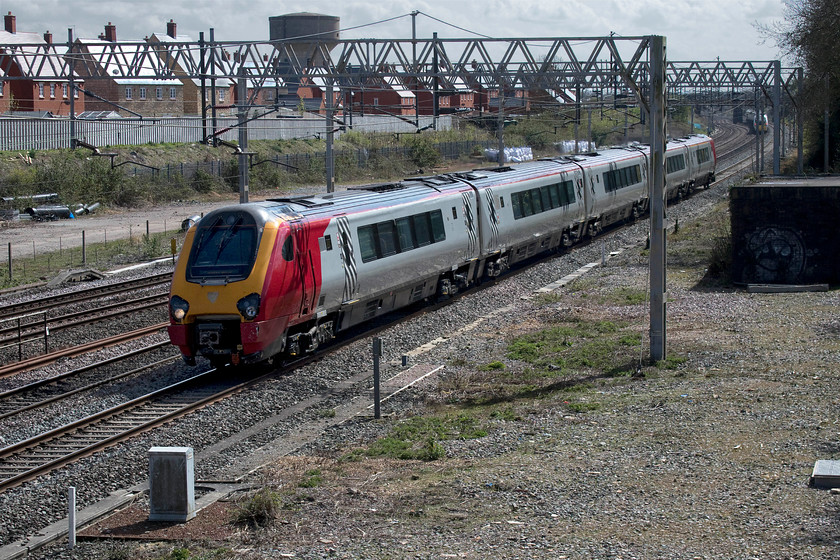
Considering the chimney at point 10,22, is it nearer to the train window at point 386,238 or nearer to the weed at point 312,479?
the train window at point 386,238

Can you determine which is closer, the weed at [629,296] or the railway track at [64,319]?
the railway track at [64,319]

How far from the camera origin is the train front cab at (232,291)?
14367mm

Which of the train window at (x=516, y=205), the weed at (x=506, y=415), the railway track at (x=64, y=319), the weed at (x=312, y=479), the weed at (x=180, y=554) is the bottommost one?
the weed at (x=180, y=554)

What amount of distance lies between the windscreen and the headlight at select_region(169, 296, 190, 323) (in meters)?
0.34

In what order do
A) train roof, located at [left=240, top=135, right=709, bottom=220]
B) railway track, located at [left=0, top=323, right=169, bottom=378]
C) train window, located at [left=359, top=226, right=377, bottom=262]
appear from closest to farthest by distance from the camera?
1. railway track, located at [left=0, top=323, right=169, bottom=378]
2. train roof, located at [left=240, top=135, right=709, bottom=220]
3. train window, located at [left=359, top=226, right=377, bottom=262]

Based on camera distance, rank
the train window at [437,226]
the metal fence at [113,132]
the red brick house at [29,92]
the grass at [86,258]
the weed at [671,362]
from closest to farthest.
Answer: the weed at [671,362]
the train window at [437,226]
the grass at [86,258]
the metal fence at [113,132]
the red brick house at [29,92]

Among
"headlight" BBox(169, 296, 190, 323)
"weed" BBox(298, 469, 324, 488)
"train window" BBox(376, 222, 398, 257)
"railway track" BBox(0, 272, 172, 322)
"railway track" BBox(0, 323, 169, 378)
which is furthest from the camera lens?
"railway track" BBox(0, 272, 172, 322)

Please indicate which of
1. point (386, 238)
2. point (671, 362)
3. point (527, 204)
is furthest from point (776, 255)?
point (386, 238)

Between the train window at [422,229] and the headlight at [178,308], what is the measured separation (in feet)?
19.6

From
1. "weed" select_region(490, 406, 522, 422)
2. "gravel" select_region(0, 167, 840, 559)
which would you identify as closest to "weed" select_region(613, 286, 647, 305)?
"gravel" select_region(0, 167, 840, 559)

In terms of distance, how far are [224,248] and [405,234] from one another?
4929 millimetres

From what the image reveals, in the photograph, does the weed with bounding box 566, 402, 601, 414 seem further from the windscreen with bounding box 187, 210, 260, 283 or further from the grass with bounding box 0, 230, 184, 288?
the grass with bounding box 0, 230, 184, 288

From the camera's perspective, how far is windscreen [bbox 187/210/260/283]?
14.6 m

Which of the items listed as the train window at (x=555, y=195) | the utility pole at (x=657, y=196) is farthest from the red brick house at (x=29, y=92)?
the utility pole at (x=657, y=196)
